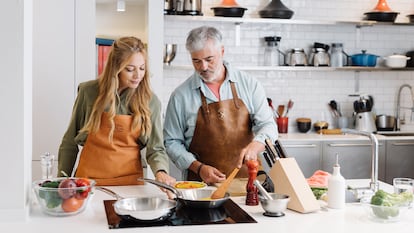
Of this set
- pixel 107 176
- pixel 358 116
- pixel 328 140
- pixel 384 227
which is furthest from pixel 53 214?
pixel 358 116

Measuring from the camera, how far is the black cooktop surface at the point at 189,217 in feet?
8.89

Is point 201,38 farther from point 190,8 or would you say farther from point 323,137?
point 323,137

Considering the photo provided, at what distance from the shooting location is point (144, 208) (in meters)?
2.88

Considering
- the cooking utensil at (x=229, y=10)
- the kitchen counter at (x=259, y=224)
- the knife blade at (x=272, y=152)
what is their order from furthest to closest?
the cooking utensil at (x=229, y=10) < the knife blade at (x=272, y=152) < the kitchen counter at (x=259, y=224)

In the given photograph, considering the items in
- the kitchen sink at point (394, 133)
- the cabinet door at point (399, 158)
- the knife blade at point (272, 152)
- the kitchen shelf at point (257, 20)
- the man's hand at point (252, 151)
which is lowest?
the cabinet door at point (399, 158)

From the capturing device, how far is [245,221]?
9.10 feet

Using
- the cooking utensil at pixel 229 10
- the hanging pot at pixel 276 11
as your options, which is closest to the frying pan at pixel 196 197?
the cooking utensil at pixel 229 10

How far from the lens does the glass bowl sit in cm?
280

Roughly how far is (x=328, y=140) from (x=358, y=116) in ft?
2.39

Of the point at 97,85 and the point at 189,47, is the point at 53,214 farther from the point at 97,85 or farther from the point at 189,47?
the point at 189,47

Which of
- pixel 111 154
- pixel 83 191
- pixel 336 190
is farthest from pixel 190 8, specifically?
pixel 83 191

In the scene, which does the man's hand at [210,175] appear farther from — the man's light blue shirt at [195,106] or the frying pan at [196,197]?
the frying pan at [196,197]

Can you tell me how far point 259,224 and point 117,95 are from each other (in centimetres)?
140

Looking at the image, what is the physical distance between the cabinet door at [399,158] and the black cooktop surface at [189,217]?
12.8 feet
